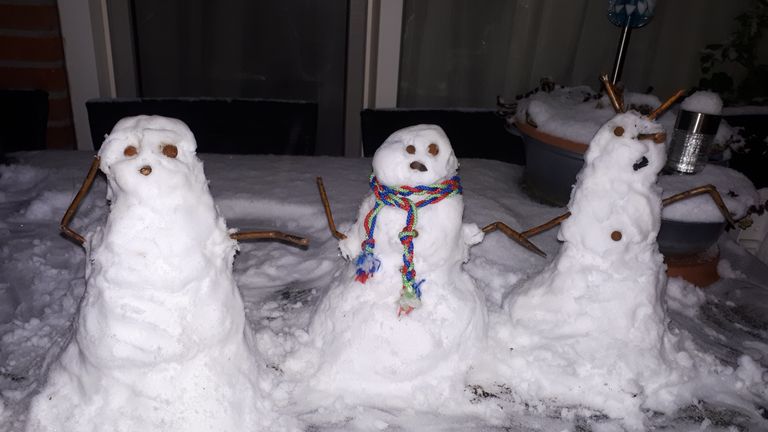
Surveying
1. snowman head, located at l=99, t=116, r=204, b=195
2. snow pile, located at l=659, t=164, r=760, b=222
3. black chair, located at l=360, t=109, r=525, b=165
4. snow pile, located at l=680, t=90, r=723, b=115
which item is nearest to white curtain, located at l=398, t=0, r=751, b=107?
black chair, located at l=360, t=109, r=525, b=165

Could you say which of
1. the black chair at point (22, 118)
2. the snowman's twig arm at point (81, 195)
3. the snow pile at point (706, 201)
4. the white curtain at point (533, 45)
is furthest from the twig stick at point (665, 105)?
the black chair at point (22, 118)

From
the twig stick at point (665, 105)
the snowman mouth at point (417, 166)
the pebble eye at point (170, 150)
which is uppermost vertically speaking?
the twig stick at point (665, 105)

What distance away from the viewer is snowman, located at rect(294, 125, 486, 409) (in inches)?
44.6

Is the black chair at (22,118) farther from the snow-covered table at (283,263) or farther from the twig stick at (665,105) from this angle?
the twig stick at (665,105)

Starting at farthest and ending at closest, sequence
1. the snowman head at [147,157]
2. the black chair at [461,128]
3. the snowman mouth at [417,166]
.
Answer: the black chair at [461,128]
the snowman mouth at [417,166]
the snowman head at [147,157]

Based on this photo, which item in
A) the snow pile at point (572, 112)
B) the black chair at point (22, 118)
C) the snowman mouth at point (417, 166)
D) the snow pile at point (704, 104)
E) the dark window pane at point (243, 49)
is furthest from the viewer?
the dark window pane at point (243, 49)

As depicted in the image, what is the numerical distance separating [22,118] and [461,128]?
1.89 meters

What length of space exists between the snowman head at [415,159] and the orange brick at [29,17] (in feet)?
7.26

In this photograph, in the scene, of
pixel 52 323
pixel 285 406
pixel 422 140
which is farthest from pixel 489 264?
pixel 52 323

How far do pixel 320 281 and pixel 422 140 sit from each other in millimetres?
558

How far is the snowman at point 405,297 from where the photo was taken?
113cm

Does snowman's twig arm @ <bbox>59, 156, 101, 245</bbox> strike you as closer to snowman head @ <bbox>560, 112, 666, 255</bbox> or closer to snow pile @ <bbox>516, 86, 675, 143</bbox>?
snowman head @ <bbox>560, 112, 666, 255</bbox>

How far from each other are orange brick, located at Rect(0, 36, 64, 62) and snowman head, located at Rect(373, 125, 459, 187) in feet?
7.24

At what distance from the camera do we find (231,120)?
8.32ft
